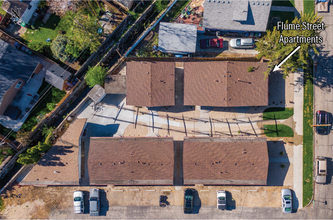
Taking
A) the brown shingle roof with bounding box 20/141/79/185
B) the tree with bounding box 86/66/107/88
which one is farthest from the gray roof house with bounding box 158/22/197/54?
the brown shingle roof with bounding box 20/141/79/185

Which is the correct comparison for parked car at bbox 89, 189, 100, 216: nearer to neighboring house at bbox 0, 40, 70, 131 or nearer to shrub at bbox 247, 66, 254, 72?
neighboring house at bbox 0, 40, 70, 131

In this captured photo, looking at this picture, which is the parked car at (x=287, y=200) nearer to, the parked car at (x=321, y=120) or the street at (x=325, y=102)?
the street at (x=325, y=102)

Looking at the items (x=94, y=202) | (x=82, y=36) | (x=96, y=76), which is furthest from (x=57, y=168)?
(x=82, y=36)

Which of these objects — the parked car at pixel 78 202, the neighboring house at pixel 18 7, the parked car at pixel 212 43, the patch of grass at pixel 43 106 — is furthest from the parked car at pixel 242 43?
the parked car at pixel 78 202

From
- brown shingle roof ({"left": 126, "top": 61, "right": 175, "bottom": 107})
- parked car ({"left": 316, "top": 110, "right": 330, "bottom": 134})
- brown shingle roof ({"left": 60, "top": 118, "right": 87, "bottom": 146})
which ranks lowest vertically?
brown shingle roof ({"left": 60, "top": 118, "right": 87, "bottom": 146})

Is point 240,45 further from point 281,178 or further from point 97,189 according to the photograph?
point 97,189

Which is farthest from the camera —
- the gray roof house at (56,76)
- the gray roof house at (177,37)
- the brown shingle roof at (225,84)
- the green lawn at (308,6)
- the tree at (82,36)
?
the green lawn at (308,6)
